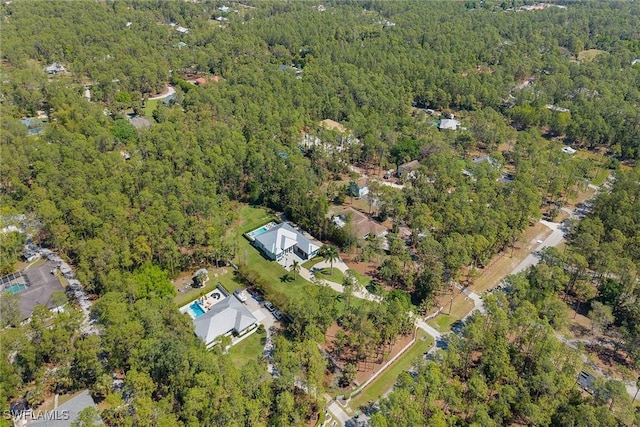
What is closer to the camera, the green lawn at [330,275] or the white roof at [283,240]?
the green lawn at [330,275]

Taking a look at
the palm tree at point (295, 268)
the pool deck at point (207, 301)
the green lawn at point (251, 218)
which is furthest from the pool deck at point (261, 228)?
the pool deck at point (207, 301)

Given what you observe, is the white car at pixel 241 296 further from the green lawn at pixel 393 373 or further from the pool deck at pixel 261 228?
the green lawn at pixel 393 373

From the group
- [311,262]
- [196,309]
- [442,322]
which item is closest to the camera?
[442,322]

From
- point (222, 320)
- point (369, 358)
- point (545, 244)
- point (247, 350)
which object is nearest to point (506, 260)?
point (545, 244)

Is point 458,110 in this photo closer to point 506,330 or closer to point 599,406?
point 506,330

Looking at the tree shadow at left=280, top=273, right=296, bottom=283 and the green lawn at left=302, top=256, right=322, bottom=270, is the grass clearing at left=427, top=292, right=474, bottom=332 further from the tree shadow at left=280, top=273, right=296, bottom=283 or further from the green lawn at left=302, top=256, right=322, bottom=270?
the tree shadow at left=280, top=273, right=296, bottom=283

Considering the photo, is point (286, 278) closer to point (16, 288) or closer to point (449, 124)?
point (16, 288)

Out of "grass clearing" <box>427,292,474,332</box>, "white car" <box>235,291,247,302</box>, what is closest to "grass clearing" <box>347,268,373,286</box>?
"grass clearing" <box>427,292,474,332</box>
